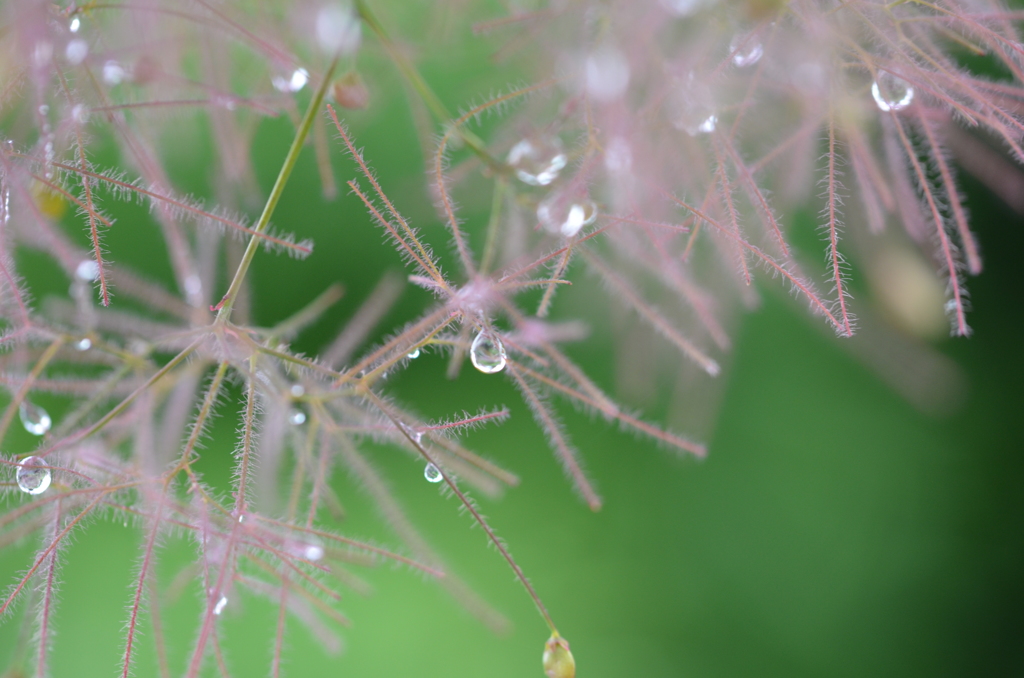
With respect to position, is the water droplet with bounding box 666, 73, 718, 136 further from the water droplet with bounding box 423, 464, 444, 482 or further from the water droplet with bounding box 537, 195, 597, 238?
the water droplet with bounding box 423, 464, 444, 482

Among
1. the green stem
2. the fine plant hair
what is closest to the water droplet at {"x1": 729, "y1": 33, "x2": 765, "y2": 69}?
the fine plant hair

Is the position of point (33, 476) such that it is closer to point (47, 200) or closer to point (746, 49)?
point (47, 200)

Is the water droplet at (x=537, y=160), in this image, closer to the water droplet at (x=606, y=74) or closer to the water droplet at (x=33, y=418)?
the water droplet at (x=606, y=74)

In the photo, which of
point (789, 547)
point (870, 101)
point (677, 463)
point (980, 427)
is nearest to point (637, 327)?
point (870, 101)

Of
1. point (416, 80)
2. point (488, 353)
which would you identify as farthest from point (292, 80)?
point (488, 353)

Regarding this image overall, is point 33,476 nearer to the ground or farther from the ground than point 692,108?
nearer to the ground

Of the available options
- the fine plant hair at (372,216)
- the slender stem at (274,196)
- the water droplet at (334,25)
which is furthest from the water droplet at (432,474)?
the water droplet at (334,25)
